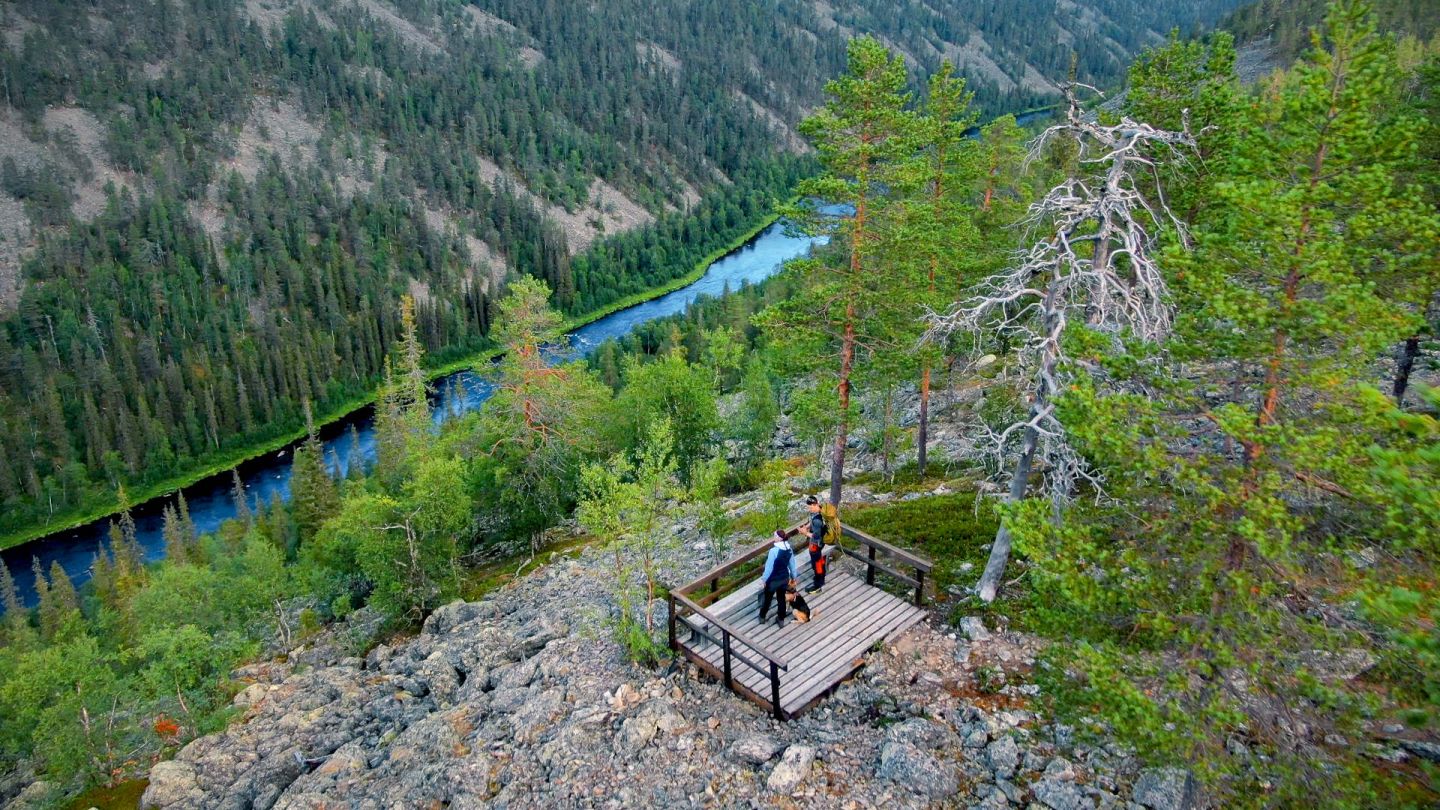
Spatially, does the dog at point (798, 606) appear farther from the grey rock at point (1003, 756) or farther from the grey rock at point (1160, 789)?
the grey rock at point (1160, 789)

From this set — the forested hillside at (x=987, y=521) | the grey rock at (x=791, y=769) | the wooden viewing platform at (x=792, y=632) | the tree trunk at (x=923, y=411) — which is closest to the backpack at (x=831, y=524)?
the wooden viewing platform at (x=792, y=632)

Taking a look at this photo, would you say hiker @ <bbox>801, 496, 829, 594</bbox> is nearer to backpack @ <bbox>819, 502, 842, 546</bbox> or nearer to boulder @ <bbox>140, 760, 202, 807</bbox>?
backpack @ <bbox>819, 502, 842, 546</bbox>

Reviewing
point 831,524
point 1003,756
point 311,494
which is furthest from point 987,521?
point 311,494

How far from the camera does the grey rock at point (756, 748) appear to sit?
15500 millimetres

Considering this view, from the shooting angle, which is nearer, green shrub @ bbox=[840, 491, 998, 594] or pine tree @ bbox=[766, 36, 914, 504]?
green shrub @ bbox=[840, 491, 998, 594]

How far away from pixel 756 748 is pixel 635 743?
2.65 meters

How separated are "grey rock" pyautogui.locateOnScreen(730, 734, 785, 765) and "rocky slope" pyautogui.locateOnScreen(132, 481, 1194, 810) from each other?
0.03m

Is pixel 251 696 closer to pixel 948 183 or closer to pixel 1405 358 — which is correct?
pixel 948 183

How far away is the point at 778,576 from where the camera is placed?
1767cm

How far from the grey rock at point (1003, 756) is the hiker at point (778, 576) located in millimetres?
5182

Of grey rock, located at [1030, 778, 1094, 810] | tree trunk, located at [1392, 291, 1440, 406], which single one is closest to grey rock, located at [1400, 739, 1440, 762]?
grey rock, located at [1030, 778, 1094, 810]

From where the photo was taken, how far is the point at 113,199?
129 meters

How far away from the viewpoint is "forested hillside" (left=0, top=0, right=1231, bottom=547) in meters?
99.6

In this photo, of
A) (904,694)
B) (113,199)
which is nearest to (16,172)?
(113,199)
